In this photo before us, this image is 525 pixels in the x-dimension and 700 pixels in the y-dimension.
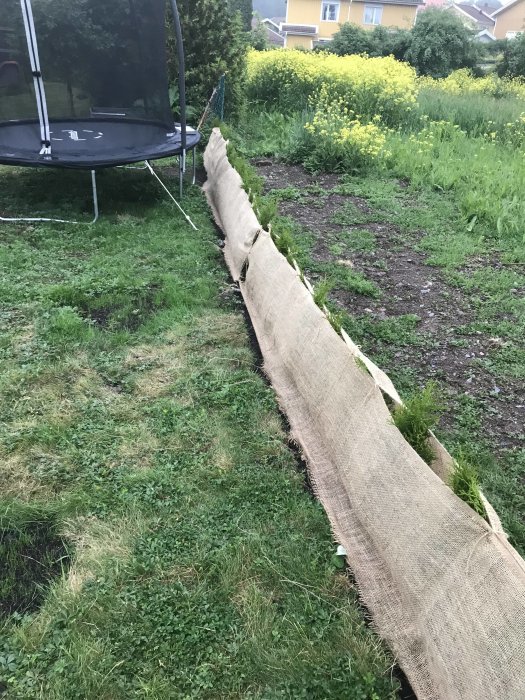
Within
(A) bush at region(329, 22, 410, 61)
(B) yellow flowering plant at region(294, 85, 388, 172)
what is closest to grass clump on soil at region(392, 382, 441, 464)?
(B) yellow flowering plant at region(294, 85, 388, 172)

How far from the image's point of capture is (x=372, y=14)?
40.3 metres

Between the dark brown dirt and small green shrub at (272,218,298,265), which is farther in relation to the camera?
small green shrub at (272,218,298,265)

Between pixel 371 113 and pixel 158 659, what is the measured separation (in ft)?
30.4

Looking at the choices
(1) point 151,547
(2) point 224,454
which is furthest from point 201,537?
(2) point 224,454

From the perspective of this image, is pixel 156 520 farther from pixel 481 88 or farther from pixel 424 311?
pixel 481 88

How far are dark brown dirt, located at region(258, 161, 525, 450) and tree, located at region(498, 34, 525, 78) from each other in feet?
57.3

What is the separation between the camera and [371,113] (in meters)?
9.34

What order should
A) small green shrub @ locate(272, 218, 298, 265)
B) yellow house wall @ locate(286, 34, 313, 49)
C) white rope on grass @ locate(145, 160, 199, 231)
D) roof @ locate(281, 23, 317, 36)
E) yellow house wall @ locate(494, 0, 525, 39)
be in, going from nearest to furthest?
small green shrub @ locate(272, 218, 298, 265) → white rope on grass @ locate(145, 160, 199, 231) → roof @ locate(281, 23, 317, 36) → yellow house wall @ locate(286, 34, 313, 49) → yellow house wall @ locate(494, 0, 525, 39)

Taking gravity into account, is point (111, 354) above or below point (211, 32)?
below

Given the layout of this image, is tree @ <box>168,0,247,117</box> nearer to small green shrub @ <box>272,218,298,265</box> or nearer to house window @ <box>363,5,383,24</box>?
small green shrub @ <box>272,218,298,265</box>

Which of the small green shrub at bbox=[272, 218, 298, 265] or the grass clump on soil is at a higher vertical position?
the grass clump on soil

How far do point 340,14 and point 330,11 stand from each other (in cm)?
74

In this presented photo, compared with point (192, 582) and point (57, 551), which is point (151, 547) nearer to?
point (192, 582)

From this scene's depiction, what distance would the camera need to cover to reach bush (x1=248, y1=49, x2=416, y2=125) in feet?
30.4
